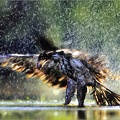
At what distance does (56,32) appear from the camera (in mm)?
5695

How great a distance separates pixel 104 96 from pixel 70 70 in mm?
590

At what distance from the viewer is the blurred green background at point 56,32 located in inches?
224

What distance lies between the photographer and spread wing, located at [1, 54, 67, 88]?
18.8 ft

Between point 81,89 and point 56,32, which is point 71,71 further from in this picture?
point 56,32

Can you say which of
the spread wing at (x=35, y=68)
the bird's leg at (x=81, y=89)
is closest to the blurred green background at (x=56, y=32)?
the spread wing at (x=35, y=68)

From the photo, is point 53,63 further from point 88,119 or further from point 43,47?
point 88,119

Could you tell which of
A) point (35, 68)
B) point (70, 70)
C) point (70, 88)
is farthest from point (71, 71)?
point (35, 68)

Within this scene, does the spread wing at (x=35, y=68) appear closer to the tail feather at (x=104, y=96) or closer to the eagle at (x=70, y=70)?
the eagle at (x=70, y=70)

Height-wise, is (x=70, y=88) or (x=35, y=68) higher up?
(x=35, y=68)

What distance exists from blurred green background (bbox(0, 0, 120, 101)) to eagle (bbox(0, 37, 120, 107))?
0.08m

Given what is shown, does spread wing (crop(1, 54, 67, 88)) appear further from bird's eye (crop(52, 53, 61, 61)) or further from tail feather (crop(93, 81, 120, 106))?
tail feather (crop(93, 81, 120, 106))

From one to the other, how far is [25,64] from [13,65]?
0.17 meters

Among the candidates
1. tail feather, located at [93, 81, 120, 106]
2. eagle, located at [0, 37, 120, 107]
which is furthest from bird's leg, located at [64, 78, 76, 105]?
tail feather, located at [93, 81, 120, 106]

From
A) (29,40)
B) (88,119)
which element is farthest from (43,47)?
(88,119)
